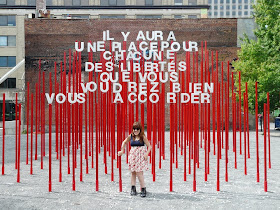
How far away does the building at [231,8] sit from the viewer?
496 feet

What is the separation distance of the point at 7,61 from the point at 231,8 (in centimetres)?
12355

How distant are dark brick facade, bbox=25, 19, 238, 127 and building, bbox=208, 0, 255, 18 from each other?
12793 cm

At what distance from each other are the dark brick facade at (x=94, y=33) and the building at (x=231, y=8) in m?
128

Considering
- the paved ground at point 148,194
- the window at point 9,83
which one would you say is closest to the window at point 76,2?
the window at point 9,83

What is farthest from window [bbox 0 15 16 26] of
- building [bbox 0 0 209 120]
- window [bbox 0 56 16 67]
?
window [bbox 0 56 16 67]

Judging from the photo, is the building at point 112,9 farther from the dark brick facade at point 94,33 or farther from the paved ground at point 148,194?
the paved ground at point 148,194

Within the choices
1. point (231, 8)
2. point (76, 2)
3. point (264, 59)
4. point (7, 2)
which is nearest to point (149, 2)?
point (76, 2)

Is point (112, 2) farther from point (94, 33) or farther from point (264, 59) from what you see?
point (264, 59)

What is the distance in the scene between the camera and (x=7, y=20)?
46.5 m

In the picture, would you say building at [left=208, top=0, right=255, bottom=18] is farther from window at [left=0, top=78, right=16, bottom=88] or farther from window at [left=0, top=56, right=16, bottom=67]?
window at [left=0, top=78, right=16, bottom=88]

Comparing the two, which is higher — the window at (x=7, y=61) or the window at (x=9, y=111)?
the window at (x=7, y=61)

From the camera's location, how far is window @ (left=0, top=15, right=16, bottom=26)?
46.1 metres

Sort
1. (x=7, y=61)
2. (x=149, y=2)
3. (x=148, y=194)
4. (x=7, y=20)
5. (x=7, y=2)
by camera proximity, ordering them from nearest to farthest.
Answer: (x=148, y=194) < (x=7, y=61) < (x=7, y=20) < (x=7, y=2) < (x=149, y=2)

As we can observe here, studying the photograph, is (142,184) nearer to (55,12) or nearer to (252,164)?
(252,164)
